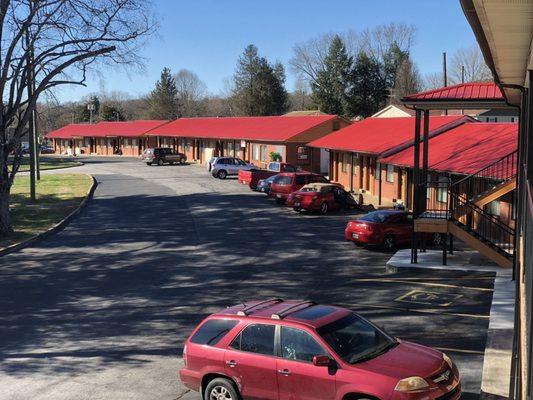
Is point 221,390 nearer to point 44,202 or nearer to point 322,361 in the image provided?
point 322,361

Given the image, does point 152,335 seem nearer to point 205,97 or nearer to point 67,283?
point 67,283

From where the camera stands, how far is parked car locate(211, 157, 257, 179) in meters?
51.2

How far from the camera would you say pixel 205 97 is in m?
159

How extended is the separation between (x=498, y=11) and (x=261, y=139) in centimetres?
4715

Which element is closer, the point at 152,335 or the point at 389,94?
the point at 152,335

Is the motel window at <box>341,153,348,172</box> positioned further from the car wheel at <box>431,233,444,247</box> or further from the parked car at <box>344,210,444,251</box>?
the parked car at <box>344,210,444,251</box>

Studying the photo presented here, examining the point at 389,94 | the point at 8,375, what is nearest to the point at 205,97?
the point at 389,94

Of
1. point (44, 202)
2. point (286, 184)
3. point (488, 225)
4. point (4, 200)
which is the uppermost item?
point (286, 184)

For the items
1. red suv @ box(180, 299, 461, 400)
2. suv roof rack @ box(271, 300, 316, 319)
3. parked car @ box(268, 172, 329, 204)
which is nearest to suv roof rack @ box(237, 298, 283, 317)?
red suv @ box(180, 299, 461, 400)

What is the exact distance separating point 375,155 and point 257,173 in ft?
35.2

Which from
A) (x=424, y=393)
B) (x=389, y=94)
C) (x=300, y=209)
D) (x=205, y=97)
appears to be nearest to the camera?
(x=424, y=393)

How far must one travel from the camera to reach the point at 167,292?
1748 centimetres

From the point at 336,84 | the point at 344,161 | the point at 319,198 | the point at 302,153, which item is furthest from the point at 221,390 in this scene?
the point at 336,84

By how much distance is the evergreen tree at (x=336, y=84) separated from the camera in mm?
79250
